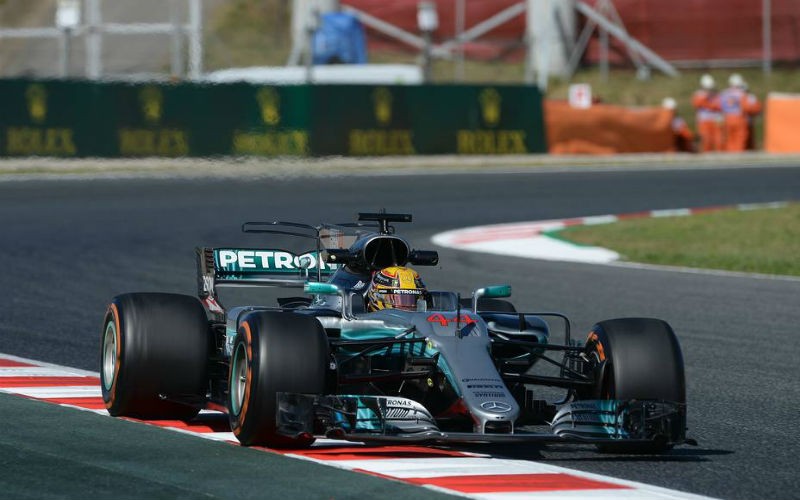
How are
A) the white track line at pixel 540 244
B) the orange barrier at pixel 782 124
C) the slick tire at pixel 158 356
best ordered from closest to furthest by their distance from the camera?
the slick tire at pixel 158 356
the white track line at pixel 540 244
the orange barrier at pixel 782 124

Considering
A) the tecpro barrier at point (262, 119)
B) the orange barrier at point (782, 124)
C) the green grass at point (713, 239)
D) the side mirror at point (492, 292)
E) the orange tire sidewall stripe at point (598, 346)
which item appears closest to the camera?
the orange tire sidewall stripe at point (598, 346)

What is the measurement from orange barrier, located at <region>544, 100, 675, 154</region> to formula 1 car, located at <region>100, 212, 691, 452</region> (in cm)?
2555

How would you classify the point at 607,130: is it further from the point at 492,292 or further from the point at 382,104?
the point at 492,292

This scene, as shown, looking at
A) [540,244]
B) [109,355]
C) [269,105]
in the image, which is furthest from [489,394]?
[269,105]

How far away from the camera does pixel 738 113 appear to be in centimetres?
3619

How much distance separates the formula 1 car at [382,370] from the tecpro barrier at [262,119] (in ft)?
63.4

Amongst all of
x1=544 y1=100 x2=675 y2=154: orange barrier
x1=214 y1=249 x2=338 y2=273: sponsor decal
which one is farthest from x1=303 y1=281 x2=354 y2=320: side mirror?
x1=544 y1=100 x2=675 y2=154: orange barrier

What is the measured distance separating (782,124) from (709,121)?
1641 mm

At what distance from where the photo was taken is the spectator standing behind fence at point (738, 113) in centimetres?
3559

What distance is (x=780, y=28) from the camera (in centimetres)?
4234

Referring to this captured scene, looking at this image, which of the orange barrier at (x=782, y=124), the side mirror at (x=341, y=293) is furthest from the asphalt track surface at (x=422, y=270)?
the orange barrier at (x=782, y=124)

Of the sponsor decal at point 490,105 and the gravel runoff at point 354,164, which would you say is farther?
the sponsor decal at point 490,105

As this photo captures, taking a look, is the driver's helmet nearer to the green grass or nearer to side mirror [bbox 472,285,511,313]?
side mirror [bbox 472,285,511,313]

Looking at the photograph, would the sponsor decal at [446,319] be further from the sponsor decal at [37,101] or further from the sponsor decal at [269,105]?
the sponsor decal at [269,105]
